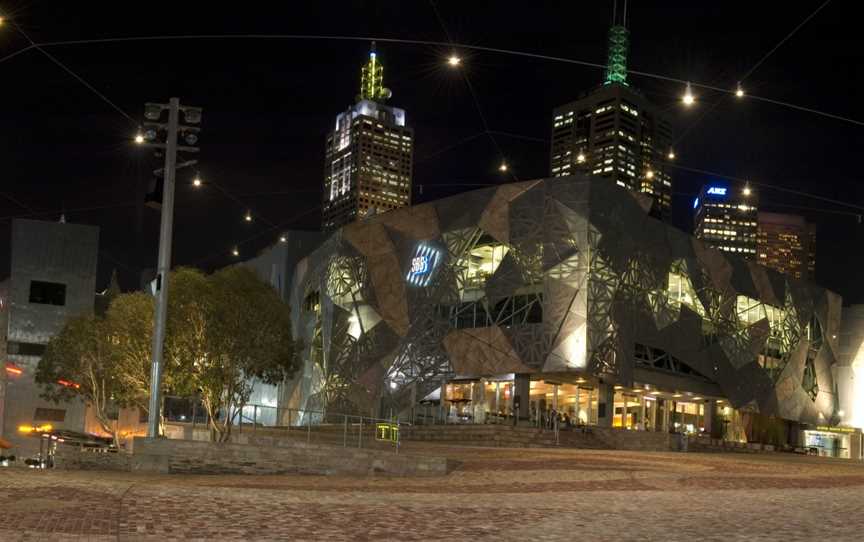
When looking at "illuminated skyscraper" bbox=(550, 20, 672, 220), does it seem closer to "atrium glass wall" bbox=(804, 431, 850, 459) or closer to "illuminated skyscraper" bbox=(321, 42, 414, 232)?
"illuminated skyscraper" bbox=(321, 42, 414, 232)

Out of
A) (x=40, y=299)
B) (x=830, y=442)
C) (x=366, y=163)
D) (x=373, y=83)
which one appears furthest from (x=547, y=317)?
(x=373, y=83)

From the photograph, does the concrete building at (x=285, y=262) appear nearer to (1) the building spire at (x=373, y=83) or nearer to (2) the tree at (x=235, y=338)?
(2) the tree at (x=235, y=338)

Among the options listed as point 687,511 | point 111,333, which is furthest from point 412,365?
point 687,511

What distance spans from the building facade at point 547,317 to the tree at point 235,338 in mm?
21688

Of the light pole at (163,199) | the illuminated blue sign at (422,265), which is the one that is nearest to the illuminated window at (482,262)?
the illuminated blue sign at (422,265)

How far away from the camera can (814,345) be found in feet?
216

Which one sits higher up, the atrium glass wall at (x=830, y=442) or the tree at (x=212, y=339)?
the tree at (x=212, y=339)

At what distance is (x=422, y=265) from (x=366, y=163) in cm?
9567

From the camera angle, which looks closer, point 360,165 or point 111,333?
point 111,333

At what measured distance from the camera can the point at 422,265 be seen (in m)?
52.2

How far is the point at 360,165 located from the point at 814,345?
89.4 metres

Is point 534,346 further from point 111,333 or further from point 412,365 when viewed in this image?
point 111,333

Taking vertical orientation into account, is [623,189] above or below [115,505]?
above

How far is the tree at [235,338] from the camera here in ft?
82.1
